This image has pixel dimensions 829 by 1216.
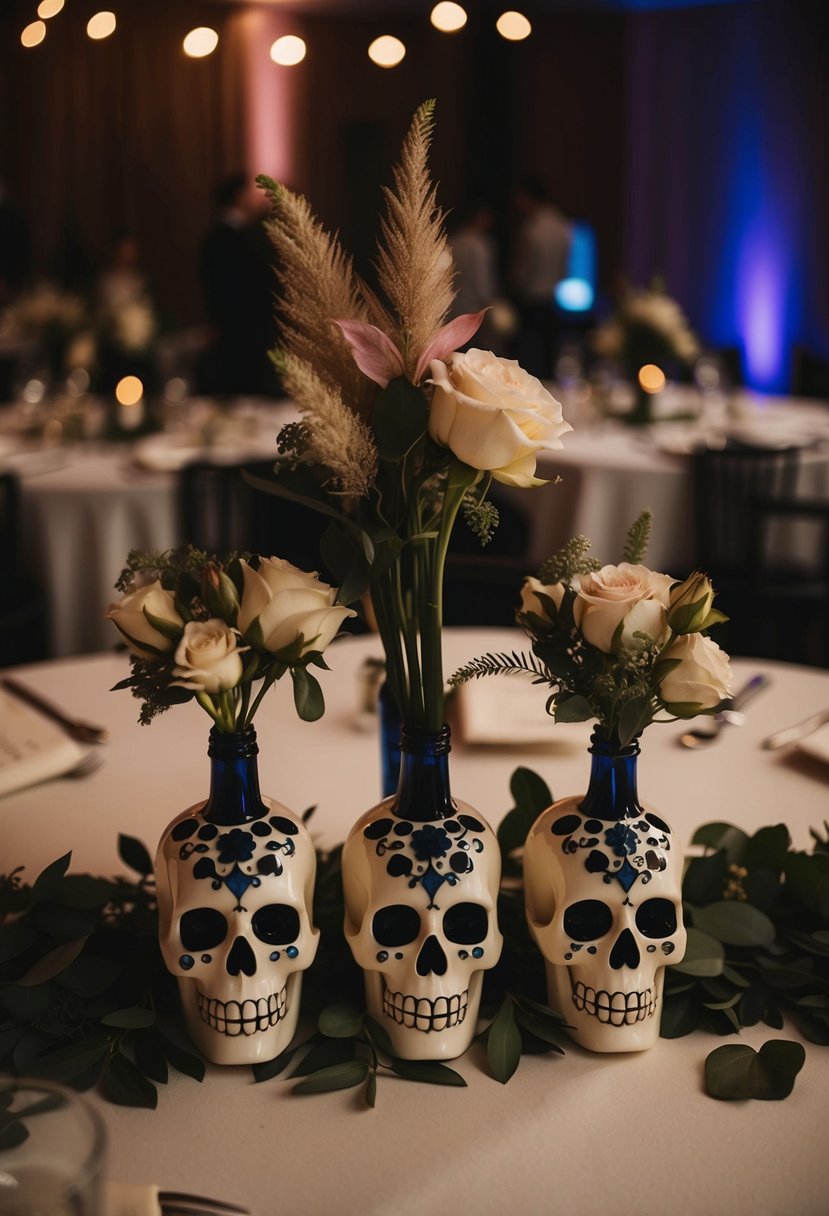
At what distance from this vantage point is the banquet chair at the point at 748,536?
11.7 feet

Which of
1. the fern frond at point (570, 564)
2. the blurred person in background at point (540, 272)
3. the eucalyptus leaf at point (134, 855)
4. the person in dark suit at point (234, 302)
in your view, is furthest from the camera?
the blurred person in background at point (540, 272)

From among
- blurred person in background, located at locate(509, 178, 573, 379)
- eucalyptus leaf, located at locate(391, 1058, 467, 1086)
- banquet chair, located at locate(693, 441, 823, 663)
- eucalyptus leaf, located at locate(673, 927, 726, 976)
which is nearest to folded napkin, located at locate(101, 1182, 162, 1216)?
eucalyptus leaf, located at locate(391, 1058, 467, 1086)

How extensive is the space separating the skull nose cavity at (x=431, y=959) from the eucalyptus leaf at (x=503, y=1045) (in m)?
0.07

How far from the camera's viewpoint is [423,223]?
822 mm

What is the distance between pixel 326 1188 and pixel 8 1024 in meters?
0.29

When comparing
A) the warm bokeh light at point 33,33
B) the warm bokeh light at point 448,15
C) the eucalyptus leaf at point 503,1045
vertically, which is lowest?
the eucalyptus leaf at point 503,1045

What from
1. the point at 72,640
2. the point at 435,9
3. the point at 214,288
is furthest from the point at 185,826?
the point at 214,288

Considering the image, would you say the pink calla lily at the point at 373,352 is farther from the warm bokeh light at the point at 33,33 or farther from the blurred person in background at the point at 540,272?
the blurred person in background at the point at 540,272

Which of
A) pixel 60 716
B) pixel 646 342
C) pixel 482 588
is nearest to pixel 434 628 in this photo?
pixel 60 716

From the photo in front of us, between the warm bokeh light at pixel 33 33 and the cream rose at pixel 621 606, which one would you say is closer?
the cream rose at pixel 621 606

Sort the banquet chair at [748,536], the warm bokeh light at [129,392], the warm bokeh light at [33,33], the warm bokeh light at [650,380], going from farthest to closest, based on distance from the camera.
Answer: the warm bokeh light at [650,380]
the warm bokeh light at [129,392]
the banquet chair at [748,536]
the warm bokeh light at [33,33]

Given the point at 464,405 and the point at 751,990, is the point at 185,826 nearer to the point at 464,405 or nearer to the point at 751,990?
the point at 464,405

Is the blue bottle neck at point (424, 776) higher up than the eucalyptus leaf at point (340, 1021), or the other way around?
the blue bottle neck at point (424, 776)

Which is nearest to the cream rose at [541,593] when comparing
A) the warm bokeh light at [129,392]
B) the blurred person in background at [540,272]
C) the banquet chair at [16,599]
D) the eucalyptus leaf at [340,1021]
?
the eucalyptus leaf at [340,1021]
